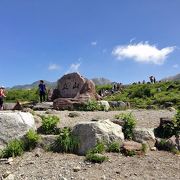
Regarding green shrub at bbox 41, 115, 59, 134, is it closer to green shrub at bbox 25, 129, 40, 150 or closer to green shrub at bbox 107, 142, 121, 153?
green shrub at bbox 25, 129, 40, 150

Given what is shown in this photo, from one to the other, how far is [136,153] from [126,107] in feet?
42.6

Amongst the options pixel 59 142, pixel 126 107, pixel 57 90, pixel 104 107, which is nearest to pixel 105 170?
pixel 59 142

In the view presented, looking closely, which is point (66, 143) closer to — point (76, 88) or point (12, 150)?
point (12, 150)

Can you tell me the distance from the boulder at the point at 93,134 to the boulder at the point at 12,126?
7.50 feet

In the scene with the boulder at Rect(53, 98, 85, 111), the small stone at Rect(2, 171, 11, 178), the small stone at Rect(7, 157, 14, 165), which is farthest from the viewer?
the boulder at Rect(53, 98, 85, 111)

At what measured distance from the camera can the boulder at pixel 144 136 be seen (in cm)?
1933

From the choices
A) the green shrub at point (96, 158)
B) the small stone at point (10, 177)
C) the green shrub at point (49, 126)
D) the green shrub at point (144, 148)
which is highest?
the green shrub at point (49, 126)

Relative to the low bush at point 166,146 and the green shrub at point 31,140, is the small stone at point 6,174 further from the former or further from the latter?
the low bush at point 166,146

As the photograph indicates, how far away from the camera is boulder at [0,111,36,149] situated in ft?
63.0

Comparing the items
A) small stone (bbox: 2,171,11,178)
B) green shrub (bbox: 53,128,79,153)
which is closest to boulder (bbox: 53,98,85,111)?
green shrub (bbox: 53,128,79,153)

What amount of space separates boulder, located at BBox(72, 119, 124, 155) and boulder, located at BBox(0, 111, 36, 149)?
7.50ft

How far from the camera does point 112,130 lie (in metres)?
19.0

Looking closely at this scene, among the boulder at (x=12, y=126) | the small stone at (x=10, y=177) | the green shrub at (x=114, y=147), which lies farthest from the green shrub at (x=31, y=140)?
the green shrub at (x=114, y=147)

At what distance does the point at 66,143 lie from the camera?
61.8ft
